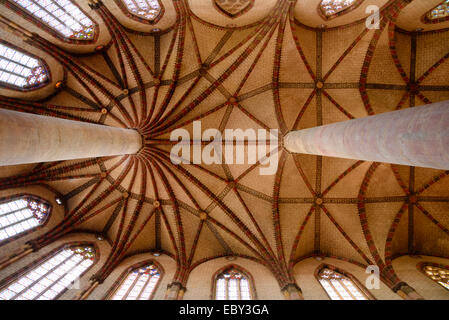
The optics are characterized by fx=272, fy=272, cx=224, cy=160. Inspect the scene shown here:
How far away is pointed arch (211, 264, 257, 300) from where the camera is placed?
37.3 feet

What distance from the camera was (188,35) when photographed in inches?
530

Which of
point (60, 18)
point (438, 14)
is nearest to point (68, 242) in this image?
point (60, 18)

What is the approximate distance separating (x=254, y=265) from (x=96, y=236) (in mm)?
9024

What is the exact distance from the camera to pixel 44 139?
619cm

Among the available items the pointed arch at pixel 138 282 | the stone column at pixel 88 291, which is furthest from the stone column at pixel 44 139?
the pointed arch at pixel 138 282

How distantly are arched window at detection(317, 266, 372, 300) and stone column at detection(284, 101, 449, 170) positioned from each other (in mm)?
6894

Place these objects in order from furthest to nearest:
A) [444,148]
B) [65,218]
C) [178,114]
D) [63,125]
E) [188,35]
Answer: [178,114]
[65,218]
[188,35]
[63,125]
[444,148]

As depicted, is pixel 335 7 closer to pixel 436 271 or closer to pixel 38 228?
pixel 436 271

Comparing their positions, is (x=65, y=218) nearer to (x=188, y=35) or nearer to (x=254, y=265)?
(x=254, y=265)

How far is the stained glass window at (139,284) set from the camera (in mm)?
11430

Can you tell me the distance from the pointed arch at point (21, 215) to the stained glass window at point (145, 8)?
10.7 meters

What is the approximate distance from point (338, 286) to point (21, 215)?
15.0 m

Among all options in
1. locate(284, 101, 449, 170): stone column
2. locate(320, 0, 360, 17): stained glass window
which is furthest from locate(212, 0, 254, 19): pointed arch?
locate(284, 101, 449, 170): stone column
